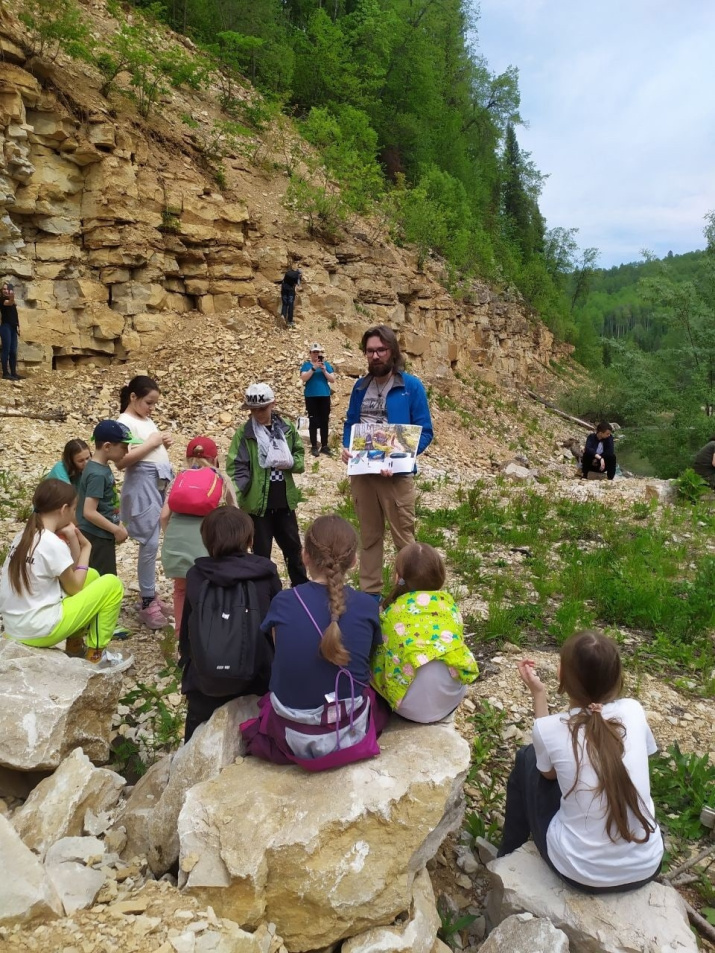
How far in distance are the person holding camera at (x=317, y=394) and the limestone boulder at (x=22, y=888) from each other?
8377mm

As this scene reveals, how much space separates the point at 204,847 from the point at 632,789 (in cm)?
156

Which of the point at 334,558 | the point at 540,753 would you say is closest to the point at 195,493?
the point at 334,558

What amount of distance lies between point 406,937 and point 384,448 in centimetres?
295

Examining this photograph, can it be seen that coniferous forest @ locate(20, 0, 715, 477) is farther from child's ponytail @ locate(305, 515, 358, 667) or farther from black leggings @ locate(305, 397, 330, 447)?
child's ponytail @ locate(305, 515, 358, 667)

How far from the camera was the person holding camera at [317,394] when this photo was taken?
1036 centimetres

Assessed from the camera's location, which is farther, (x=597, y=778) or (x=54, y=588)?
(x=54, y=588)

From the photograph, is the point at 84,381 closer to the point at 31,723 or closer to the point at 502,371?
the point at 31,723

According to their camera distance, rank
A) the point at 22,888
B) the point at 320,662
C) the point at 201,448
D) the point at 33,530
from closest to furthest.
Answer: the point at 22,888, the point at 320,662, the point at 33,530, the point at 201,448

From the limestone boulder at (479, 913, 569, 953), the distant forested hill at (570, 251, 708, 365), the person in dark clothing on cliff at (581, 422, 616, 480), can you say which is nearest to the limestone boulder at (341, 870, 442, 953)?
the limestone boulder at (479, 913, 569, 953)

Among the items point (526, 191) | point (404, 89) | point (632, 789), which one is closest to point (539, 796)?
point (632, 789)

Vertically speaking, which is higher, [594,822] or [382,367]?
[382,367]

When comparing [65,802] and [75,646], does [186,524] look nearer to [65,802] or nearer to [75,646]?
[75,646]

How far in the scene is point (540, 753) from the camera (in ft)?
Result: 7.75

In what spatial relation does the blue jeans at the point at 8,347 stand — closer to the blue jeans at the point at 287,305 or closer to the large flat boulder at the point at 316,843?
the blue jeans at the point at 287,305
